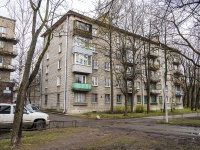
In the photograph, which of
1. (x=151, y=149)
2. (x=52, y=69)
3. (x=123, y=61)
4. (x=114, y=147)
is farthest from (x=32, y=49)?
(x=52, y=69)

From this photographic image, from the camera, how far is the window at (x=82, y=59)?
33.6 metres

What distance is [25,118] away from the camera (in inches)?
541

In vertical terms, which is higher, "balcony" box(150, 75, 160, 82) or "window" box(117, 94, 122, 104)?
"balcony" box(150, 75, 160, 82)

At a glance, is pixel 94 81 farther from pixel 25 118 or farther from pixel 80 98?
pixel 25 118

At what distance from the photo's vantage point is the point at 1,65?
3853 cm

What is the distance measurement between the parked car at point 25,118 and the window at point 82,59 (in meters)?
19.8

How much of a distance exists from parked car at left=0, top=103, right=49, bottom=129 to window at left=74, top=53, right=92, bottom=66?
65.0 ft

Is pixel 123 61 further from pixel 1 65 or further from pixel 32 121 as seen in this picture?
pixel 1 65

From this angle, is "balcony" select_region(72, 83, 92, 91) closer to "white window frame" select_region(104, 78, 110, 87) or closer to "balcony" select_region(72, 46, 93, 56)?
"white window frame" select_region(104, 78, 110, 87)

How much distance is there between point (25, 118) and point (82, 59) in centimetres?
2154

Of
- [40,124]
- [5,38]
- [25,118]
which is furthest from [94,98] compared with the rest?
[25,118]

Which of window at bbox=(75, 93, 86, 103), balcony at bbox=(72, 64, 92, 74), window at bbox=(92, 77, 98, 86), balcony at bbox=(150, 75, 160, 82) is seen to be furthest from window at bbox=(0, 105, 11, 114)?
balcony at bbox=(150, 75, 160, 82)

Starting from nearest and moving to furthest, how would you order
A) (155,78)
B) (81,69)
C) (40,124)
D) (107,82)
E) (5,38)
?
(40,124), (81,69), (107,82), (5,38), (155,78)

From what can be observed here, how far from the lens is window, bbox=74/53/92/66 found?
33.6 metres
